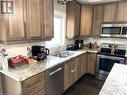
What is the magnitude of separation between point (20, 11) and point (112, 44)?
10.2 feet

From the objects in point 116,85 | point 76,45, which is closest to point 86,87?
point 76,45

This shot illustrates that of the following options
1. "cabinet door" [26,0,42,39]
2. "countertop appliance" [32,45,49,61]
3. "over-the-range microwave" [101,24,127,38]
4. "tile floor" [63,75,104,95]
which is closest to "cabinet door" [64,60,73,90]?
"tile floor" [63,75,104,95]

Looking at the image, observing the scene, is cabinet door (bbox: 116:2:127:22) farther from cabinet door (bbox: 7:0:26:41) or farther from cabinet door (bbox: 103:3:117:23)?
cabinet door (bbox: 7:0:26:41)

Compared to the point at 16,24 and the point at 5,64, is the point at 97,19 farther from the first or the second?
the point at 5,64

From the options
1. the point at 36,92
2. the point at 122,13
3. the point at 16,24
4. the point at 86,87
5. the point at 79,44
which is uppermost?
the point at 122,13

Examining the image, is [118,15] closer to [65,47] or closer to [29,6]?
[65,47]

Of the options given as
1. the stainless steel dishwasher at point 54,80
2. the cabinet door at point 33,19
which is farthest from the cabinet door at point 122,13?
the cabinet door at point 33,19

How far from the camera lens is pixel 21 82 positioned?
57.3 inches

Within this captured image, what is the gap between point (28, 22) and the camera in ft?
6.26

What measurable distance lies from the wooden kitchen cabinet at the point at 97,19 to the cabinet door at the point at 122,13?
1.66 ft

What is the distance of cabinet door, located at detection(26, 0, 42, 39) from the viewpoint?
6.28 ft

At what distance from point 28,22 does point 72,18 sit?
1737 millimetres

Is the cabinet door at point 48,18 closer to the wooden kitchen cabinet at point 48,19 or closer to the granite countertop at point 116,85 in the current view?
A: the wooden kitchen cabinet at point 48,19

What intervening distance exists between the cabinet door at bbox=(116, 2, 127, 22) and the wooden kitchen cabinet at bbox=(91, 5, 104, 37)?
0.50m
